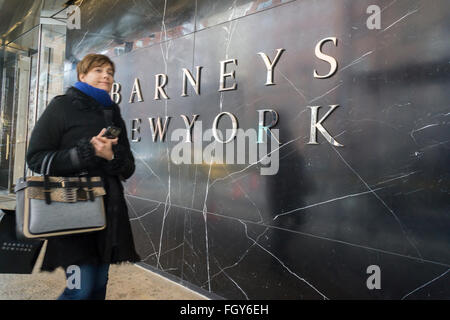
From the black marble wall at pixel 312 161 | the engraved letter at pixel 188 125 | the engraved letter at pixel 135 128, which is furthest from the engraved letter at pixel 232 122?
the engraved letter at pixel 135 128

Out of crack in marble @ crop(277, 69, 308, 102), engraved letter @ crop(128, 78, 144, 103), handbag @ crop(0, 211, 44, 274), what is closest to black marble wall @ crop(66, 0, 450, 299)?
crack in marble @ crop(277, 69, 308, 102)

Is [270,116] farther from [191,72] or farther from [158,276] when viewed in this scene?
[158,276]

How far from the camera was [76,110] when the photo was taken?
1521 millimetres

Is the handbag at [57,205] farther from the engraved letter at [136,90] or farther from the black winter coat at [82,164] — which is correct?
the engraved letter at [136,90]

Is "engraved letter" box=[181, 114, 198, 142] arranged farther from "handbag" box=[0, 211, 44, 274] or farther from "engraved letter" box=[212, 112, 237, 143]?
"handbag" box=[0, 211, 44, 274]

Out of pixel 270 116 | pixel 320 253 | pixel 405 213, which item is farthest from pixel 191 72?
pixel 405 213

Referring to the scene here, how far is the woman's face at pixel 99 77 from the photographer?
1.62m

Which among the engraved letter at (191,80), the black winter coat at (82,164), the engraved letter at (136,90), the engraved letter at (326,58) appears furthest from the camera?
the engraved letter at (136,90)

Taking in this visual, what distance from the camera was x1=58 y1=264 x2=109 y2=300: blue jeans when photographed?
142 centimetres

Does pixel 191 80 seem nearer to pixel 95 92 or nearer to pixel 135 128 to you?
pixel 135 128

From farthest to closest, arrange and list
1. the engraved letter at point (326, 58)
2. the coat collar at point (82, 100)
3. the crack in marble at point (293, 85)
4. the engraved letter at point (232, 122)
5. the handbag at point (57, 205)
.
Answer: the engraved letter at point (232, 122) < the crack in marble at point (293, 85) < the engraved letter at point (326, 58) < the coat collar at point (82, 100) < the handbag at point (57, 205)

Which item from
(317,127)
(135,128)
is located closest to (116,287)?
(135,128)

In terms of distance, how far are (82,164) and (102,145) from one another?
0.12 m

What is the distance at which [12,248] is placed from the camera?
1.44 meters
